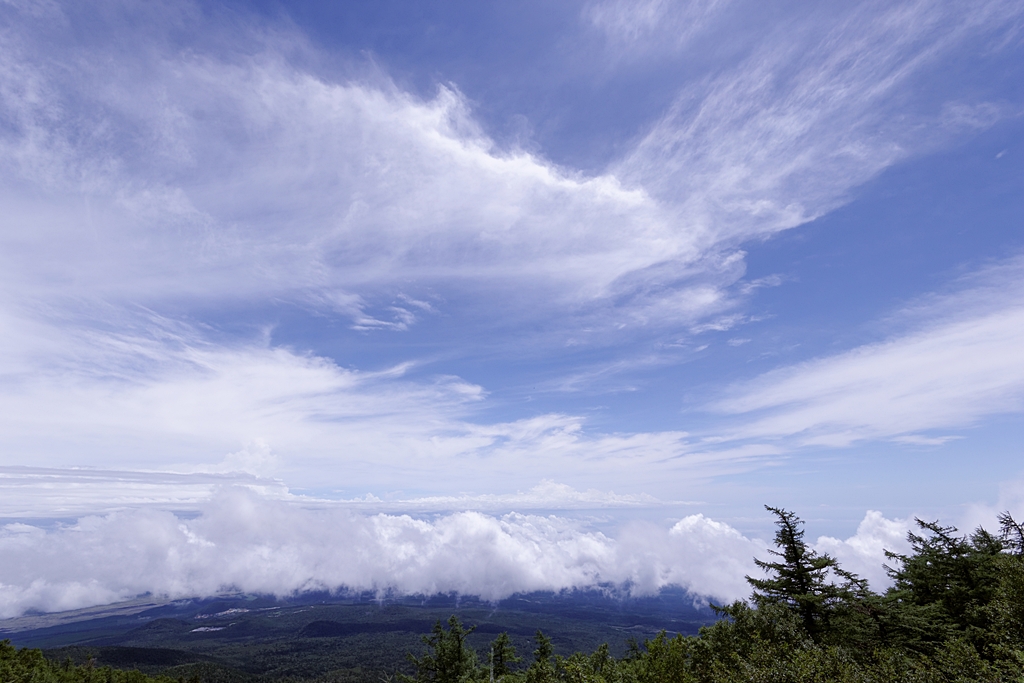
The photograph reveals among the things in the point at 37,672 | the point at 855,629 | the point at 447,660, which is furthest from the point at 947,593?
the point at 37,672

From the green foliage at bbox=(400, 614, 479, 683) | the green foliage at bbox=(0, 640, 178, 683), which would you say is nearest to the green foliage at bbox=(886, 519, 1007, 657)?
the green foliage at bbox=(400, 614, 479, 683)

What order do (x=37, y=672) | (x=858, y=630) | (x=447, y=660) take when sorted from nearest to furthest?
(x=858, y=630), (x=447, y=660), (x=37, y=672)

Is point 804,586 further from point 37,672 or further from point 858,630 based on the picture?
point 37,672

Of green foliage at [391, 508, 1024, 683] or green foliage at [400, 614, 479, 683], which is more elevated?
green foliage at [391, 508, 1024, 683]

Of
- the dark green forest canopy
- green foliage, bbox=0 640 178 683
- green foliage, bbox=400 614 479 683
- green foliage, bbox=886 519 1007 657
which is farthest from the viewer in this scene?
green foliage, bbox=0 640 178 683

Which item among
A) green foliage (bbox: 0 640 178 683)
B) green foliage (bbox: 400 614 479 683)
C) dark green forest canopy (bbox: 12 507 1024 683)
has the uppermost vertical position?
dark green forest canopy (bbox: 12 507 1024 683)

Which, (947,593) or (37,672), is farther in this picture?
(37,672)

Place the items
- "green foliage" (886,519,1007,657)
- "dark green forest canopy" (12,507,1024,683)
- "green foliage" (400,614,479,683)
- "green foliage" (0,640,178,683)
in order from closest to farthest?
"dark green forest canopy" (12,507,1024,683) < "green foliage" (886,519,1007,657) < "green foliage" (400,614,479,683) < "green foliage" (0,640,178,683)

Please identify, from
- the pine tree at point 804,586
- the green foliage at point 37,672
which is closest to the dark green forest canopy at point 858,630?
the pine tree at point 804,586

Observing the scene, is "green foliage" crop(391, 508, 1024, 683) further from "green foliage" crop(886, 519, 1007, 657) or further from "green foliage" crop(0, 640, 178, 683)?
"green foliage" crop(0, 640, 178, 683)

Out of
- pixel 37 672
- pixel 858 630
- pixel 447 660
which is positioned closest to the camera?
pixel 858 630

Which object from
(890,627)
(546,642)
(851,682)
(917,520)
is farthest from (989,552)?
(546,642)

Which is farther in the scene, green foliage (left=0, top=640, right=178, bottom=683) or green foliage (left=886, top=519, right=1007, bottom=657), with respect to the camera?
green foliage (left=0, top=640, right=178, bottom=683)

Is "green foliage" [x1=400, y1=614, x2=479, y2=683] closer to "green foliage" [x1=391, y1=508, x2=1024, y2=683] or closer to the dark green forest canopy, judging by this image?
the dark green forest canopy
